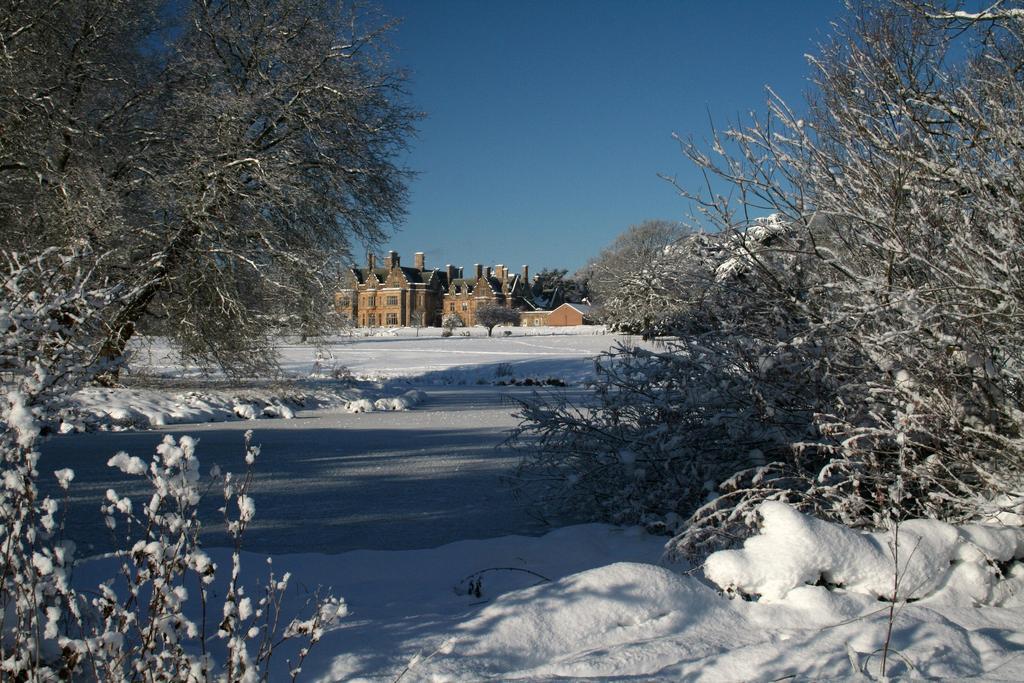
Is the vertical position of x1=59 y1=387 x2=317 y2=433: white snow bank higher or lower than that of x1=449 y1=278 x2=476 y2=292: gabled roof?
lower

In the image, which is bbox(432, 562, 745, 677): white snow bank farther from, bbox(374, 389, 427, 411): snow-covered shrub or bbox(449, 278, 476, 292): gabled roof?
bbox(449, 278, 476, 292): gabled roof

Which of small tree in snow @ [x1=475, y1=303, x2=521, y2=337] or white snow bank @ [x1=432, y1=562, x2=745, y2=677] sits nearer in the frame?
white snow bank @ [x1=432, y1=562, x2=745, y2=677]

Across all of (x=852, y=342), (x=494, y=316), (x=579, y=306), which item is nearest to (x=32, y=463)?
(x=852, y=342)

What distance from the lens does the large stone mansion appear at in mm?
85438

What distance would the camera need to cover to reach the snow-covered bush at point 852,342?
156 inches

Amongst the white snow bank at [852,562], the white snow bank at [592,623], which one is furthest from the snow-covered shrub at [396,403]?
the white snow bank at [852,562]

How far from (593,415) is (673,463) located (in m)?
0.75

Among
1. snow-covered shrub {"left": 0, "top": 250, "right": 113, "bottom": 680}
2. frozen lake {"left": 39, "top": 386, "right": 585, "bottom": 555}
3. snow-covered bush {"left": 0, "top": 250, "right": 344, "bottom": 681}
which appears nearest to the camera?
snow-covered bush {"left": 0, "top": 250, "right": 344, "bottom": 681}

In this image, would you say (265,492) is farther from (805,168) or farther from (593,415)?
(805,168)

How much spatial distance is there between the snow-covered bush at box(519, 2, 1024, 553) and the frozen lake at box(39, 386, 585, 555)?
1.03 m

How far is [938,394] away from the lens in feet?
13.1

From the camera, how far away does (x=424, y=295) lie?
286 feet

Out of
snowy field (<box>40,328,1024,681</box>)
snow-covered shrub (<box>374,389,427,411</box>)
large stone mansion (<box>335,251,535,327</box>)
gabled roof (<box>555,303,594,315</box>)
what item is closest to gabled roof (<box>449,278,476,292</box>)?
large stone mansion (<box>335,251,535,327</box>)

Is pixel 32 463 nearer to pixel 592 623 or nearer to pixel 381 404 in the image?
pixel 592 623
